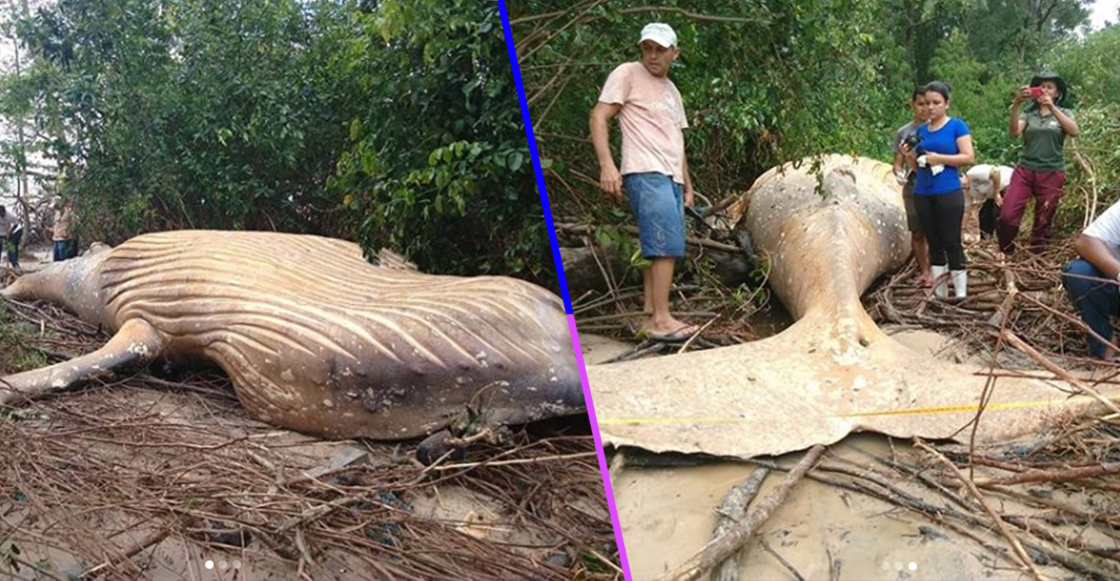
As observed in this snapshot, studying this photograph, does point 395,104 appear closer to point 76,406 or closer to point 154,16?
point 154,16

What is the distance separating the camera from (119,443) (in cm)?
168

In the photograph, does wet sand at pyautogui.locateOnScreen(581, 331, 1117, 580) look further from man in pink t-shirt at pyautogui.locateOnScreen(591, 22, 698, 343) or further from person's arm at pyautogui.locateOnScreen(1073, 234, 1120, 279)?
person's arm at pyautogui.locateOnScreen(1073, 234, 1120, 279)

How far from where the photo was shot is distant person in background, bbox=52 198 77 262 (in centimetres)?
184

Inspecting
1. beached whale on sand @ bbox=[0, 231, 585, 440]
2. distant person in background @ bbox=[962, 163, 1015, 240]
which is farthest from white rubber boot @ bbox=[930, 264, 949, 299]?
beached whale on sand @ bbox=[0, 231, 585, 440]

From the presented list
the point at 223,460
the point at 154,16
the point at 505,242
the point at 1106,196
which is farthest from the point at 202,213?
the point at 1106,196

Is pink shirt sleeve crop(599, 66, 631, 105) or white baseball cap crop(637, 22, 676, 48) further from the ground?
white baseball cap crop(637, 22, 676, 48)

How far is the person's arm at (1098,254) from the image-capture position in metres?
1.75

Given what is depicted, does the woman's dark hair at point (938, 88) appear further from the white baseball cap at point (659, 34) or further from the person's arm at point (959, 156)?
the white baseball cap at point (659, 34)

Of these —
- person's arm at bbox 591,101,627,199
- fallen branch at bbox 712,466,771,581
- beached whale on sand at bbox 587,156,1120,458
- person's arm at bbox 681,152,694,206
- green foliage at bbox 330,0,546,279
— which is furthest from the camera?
green foliage at bbox 330,0,546,279

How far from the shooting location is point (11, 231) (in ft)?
6.14

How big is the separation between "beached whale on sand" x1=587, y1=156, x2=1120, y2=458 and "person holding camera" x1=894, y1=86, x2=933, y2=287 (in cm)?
36

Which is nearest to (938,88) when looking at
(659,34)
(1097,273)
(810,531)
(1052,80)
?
(1052,80)

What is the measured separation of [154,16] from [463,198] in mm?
734

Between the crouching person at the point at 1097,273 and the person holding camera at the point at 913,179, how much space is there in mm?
258
